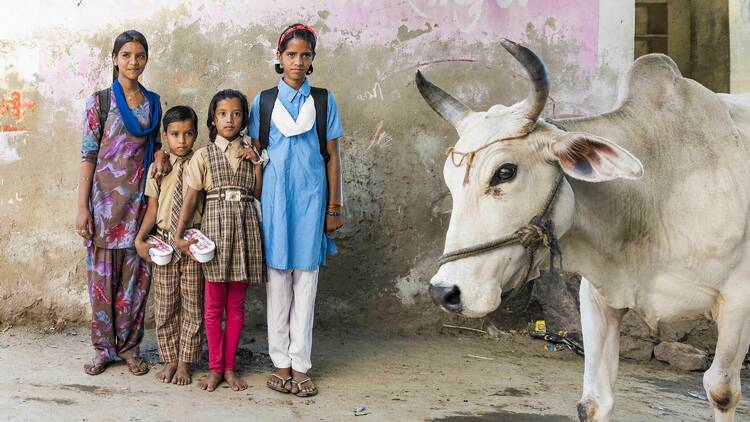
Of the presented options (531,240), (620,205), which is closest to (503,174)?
(531,240)

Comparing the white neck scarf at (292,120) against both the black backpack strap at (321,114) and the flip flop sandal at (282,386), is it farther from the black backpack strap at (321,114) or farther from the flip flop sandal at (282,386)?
the flip flop sandal at (282,386)

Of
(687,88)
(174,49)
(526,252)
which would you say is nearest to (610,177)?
(526,252)

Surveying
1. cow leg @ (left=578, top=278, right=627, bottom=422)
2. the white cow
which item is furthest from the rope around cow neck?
cow leg @ (left=578, top=278, right=627, bottom=422)

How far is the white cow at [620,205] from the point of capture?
97.7 inches

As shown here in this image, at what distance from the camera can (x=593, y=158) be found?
2512mm

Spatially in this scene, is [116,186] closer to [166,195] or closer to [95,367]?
[166,195]

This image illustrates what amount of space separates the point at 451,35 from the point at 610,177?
280 cm

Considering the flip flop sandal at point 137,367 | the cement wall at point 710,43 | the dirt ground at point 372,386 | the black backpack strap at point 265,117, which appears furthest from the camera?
the cement wall at point 710,43

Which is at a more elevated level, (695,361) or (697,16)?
(697,16)

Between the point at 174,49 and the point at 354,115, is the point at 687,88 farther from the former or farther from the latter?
Result: the point at 174,49

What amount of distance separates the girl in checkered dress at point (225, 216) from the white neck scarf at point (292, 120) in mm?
194

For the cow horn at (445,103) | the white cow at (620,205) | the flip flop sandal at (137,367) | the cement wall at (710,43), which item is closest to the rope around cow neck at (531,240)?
the white cow at (620,205)

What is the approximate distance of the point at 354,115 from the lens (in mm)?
5027

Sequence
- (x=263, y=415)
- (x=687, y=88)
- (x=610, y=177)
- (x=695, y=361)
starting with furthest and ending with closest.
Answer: (x=695, y=361) < (x=263, y=415) < (x=687, y=88) < (x=610, y=177)
